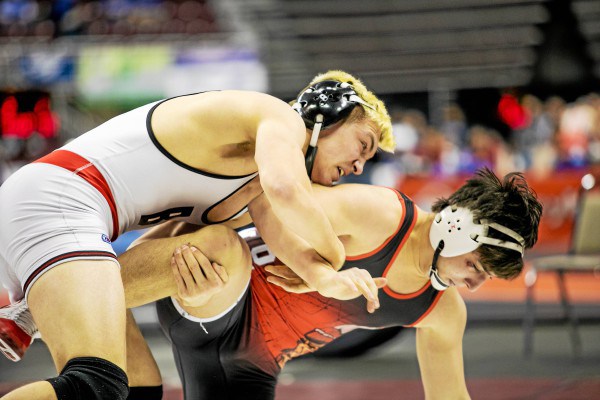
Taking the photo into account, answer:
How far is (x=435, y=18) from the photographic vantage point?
1263 centimetres

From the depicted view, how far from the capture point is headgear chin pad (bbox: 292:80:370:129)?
2.27 meters

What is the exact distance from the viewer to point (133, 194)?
2068mm

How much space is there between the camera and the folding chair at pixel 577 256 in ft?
15.0

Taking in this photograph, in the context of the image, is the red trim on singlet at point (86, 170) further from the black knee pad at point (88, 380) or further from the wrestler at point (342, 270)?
the black knee pad at point (88, 380)

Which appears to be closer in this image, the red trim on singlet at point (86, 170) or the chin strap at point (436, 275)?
the red trim on singlet at point (86, 170)

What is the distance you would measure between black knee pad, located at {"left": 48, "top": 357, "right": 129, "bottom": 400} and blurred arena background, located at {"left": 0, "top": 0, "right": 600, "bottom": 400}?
150 inches

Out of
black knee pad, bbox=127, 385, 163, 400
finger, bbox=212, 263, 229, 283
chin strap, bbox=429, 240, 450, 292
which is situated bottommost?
black knee pad, bbox=127, 385, 163, 400

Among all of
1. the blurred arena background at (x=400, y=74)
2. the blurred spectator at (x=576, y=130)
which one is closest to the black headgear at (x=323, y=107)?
the blurred arena background at (x=400, y=74)

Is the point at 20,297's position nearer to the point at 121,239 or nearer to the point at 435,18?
the point at 121,239

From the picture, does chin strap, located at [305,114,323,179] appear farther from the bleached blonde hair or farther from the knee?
the knee

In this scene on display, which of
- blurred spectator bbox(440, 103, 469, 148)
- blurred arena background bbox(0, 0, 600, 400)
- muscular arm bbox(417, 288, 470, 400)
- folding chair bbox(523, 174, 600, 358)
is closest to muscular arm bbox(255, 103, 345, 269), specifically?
muscular arm bbox(417, 288, 470, 400)

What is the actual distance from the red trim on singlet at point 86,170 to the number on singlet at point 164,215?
0.10 metres

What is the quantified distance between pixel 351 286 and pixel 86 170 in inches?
28.4

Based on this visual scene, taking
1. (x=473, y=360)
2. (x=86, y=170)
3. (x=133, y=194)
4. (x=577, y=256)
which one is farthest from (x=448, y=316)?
(x=577, y=256)
